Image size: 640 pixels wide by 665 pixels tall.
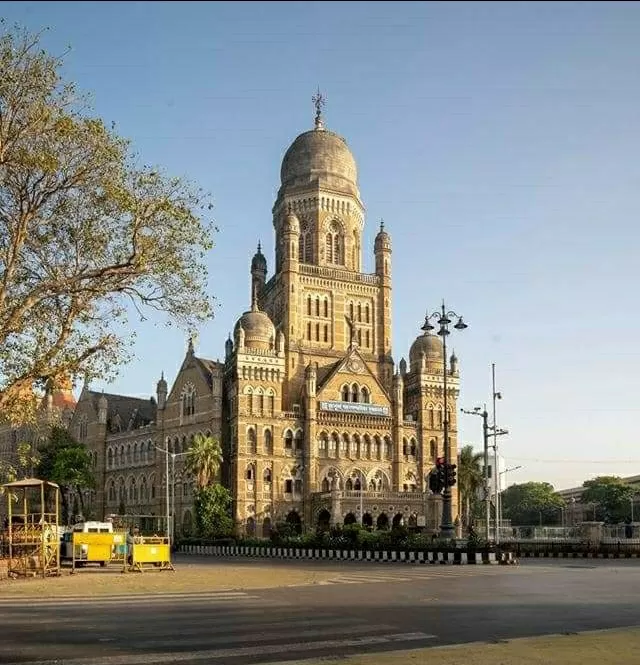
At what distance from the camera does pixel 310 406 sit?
78625 millimetres

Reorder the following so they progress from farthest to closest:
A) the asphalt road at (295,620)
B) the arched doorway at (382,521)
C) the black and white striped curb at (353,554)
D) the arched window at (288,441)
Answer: the arched window at (288,441) < the arched doorway at (382,521) < the black and white striped curb at (353,554) < the asphalt road at (295,620)

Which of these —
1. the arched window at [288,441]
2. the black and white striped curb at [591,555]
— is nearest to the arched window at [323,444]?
the arched window at [288,441]

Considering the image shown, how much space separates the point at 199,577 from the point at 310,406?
49.5 metres

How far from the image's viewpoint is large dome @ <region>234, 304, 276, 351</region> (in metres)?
79.3

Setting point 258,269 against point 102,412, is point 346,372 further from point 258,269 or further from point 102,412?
point 102,412

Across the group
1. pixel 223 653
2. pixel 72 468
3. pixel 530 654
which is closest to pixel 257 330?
pixel 72 468

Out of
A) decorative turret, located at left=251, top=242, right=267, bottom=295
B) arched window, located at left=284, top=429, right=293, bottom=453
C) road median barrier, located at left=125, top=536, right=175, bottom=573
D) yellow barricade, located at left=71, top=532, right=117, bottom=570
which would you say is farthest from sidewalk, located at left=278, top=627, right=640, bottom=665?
decorative turret, located at left=251, top=242, right=267, bottom=295

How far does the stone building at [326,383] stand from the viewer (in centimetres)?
7662

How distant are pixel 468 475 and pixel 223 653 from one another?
264 feet

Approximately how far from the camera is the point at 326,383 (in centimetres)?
8019

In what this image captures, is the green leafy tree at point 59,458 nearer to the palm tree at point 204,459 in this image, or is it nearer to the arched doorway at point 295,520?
the palm tree at point 204,459

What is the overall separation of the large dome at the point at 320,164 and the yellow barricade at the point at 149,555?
5939 cm

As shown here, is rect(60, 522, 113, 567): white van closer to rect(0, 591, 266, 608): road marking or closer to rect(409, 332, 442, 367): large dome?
rect(0, 591, 266, 608): road marking

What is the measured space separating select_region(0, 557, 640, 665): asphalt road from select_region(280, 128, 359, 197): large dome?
68354 mm
